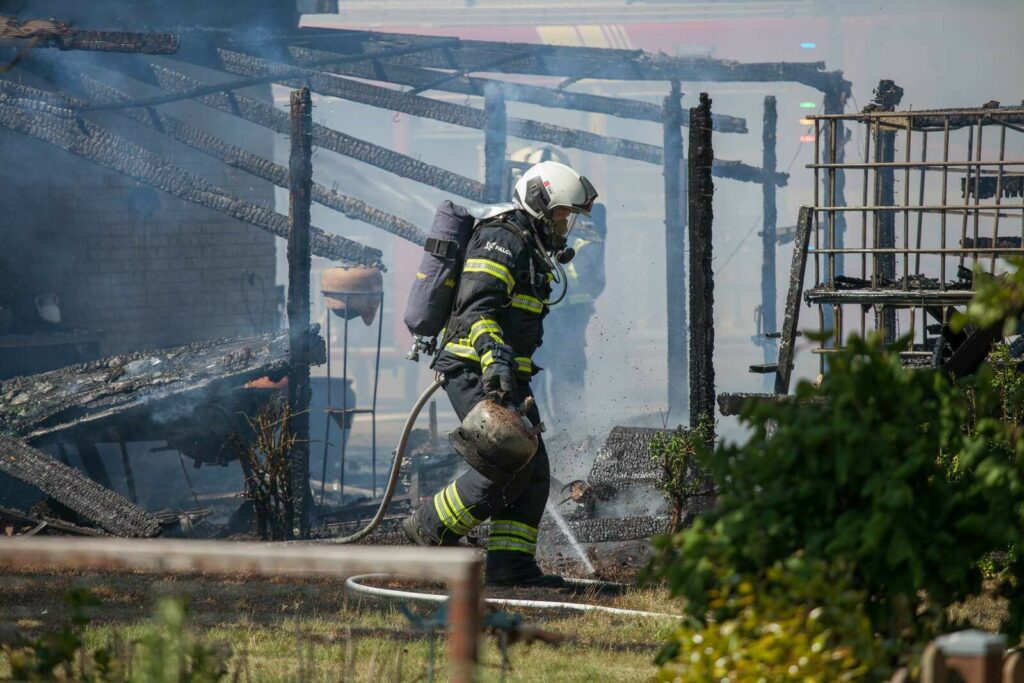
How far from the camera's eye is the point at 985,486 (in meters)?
3.16

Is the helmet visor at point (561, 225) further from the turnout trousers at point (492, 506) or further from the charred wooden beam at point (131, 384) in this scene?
the charred wooden beam at point (131, 384)

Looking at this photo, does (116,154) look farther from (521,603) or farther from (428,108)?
(521,603)

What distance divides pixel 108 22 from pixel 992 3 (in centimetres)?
2249

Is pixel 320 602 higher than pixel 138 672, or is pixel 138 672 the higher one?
pixel 138 672

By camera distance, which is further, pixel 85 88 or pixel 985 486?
pixel 85 88

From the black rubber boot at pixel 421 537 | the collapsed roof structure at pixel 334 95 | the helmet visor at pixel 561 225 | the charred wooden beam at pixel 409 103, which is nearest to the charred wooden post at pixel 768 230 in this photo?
the collapsed roof structure at pixel 334 95

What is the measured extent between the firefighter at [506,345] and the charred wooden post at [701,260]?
4.58 feet

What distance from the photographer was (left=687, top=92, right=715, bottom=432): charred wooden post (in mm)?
7844

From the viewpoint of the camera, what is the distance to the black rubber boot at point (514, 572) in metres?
6.39

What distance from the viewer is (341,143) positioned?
14547 mm

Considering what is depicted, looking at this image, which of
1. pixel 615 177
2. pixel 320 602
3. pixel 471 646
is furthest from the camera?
pixel 615 177

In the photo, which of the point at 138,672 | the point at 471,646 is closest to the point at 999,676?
the point at 471,646

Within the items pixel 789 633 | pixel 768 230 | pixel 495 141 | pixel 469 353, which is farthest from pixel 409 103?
pixel 789 633

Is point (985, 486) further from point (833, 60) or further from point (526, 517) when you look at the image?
point (833, 60)
